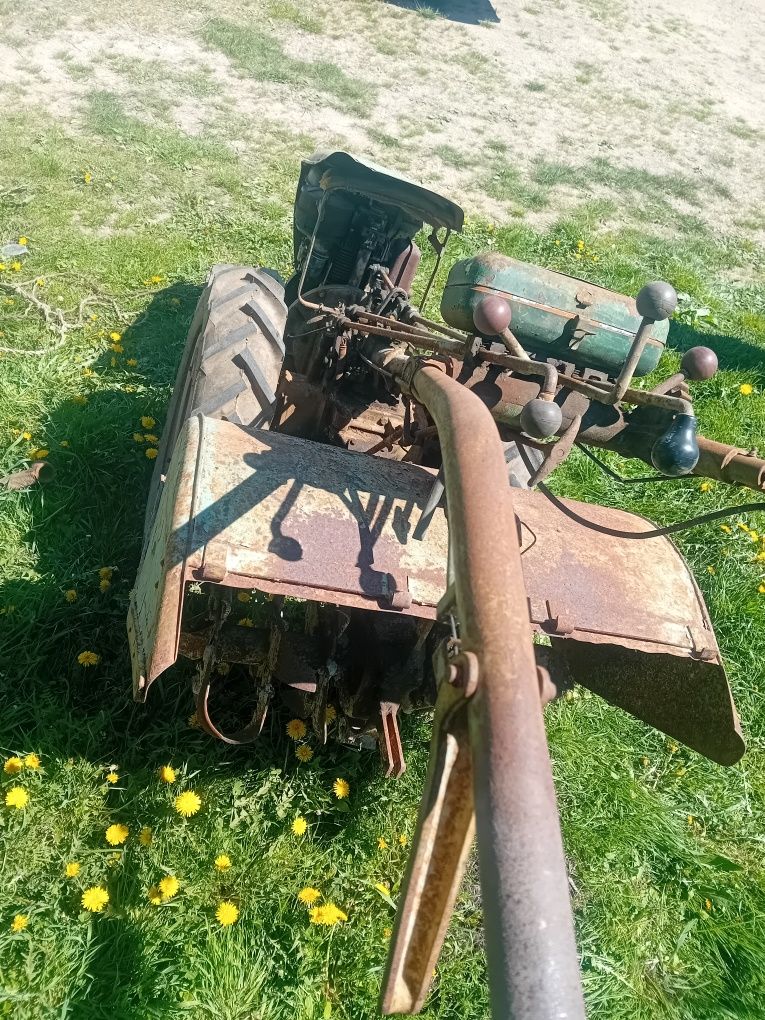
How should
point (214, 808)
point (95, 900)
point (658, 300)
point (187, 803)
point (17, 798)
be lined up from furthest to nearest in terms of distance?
point (214, 808) → point (187, 803) → point (17, 798) → point (95, 900) → point (658, 300)

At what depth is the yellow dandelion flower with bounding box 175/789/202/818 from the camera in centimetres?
246

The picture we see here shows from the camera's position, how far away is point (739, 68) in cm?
1091

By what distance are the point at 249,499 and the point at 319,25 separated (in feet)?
30.3

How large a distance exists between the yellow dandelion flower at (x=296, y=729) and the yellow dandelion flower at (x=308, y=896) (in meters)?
0.52

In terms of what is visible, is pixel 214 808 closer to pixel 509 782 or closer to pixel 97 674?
pixel 97 674

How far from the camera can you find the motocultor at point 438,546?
1093 mm

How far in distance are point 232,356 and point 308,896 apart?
1.87 m

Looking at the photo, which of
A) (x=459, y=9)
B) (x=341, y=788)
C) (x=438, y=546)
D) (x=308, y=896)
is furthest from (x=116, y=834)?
(x=459, y=9)

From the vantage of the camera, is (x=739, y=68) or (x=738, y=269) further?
(x=739, y=68)

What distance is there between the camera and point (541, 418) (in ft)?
5.48

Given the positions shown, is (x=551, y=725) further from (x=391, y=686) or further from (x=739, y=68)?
(x=739, y=68)

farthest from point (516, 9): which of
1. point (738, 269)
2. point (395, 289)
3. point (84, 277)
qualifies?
point (395, 289)

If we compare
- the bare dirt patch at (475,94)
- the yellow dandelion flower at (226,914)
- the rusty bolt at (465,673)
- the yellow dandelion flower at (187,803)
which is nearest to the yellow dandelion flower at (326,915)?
the yellow dandelion flower at (226,914)

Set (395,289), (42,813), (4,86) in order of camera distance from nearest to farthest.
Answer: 1. (42,813)
2. (395,289)
3. (4,86)
